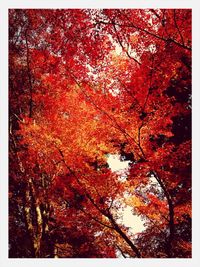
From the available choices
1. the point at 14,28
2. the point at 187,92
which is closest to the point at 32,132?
the point at 14,28

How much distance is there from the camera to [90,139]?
26.7ft

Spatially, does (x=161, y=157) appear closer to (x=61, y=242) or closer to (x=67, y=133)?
(x=67, y=133)

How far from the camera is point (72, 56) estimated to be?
786 cm

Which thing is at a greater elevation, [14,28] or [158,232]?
[14,28]

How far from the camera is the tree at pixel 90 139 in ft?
22.0

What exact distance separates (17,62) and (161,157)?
157 inches

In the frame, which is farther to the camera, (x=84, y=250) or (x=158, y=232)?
(x=158, y=232)

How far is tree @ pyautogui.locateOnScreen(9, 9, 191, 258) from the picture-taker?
669 cm

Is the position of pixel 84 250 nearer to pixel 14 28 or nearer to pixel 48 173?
pixel 48 173
